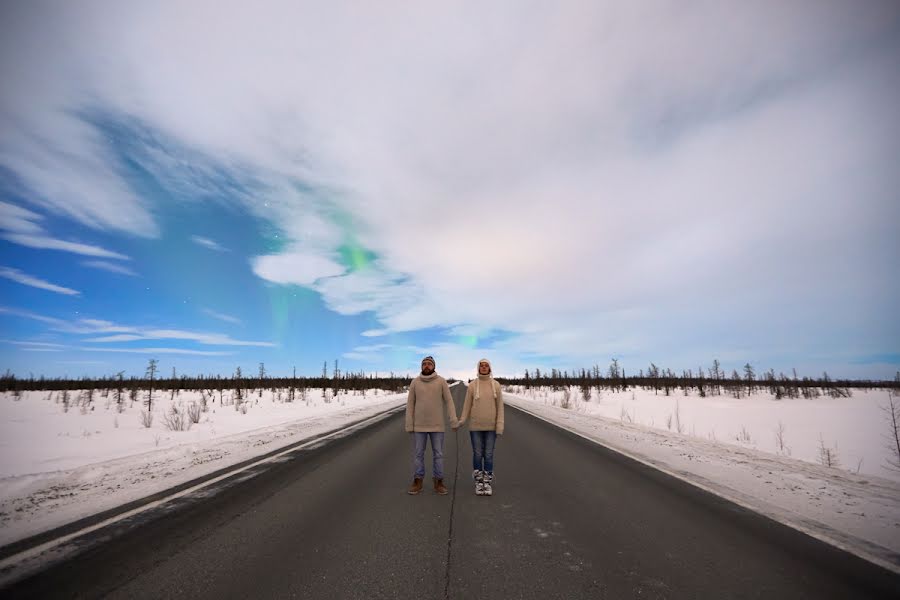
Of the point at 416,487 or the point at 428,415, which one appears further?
the point at 428,415

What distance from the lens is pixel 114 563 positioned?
3.63m

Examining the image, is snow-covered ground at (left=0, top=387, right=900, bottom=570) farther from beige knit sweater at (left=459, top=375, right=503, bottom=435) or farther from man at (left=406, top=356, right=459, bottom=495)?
man at (left=406, top=356, right=459, bottom=495)

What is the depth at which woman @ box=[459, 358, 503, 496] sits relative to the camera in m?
6.22

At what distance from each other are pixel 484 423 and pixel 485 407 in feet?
0.75

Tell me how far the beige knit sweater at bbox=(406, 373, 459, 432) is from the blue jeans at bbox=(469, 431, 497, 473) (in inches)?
19.3

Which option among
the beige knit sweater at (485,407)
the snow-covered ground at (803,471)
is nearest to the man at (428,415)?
the beige knit sweater at (485,407)

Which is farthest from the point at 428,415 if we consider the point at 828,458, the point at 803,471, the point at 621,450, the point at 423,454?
the point at 828,458

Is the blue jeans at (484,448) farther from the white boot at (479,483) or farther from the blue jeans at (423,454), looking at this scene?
the blue jeans at (423,454)

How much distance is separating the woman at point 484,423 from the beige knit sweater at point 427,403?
15.0 inches

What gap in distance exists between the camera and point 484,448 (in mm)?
6289

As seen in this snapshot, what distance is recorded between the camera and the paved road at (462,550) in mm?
3180

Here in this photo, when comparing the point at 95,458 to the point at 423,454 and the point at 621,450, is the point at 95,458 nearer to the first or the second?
the point at 423,454

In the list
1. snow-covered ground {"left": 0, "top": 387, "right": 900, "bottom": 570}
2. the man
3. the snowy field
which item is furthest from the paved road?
the snowy field

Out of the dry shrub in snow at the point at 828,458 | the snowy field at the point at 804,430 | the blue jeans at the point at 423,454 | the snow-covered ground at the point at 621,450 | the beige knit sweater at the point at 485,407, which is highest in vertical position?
the beige knit sweater at the point at 485,407
